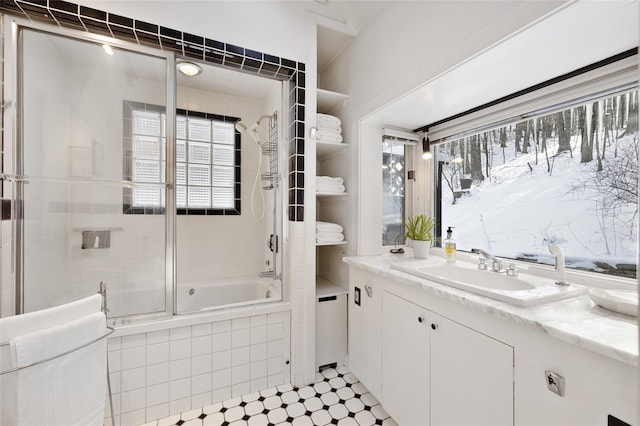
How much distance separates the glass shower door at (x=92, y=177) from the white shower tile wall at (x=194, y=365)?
8.0 inches

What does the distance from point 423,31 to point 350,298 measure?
1.83 meters

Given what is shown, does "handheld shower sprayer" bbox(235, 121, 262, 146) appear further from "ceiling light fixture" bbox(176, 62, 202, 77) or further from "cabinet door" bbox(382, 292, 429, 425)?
"cabinet door" bbox(382, 292, 429, 425)

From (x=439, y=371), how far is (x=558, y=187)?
1.19 metres

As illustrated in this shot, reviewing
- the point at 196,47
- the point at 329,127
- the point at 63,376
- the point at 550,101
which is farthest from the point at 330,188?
the point at 63,376

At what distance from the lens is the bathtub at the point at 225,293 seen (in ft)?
5.79

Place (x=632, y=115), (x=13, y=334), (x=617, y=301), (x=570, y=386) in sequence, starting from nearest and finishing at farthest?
(x=570, y=386)
(x=617, y=301)
(x=13, y=334)
(x=632, y=115)

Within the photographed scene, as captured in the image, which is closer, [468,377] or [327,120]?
[468,377]

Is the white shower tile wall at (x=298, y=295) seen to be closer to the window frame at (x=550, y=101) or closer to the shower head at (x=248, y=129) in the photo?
the shower head at (x=248, y=129)

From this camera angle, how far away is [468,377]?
106 cm

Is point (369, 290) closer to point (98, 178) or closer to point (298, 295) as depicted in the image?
point (298, 295)

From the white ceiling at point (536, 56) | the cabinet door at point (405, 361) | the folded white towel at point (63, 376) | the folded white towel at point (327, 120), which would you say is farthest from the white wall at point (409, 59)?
the folded white towel at point (63, 376)

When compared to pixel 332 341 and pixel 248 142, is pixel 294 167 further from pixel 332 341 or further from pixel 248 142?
pixel 332 341

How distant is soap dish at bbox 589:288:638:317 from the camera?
83 cm

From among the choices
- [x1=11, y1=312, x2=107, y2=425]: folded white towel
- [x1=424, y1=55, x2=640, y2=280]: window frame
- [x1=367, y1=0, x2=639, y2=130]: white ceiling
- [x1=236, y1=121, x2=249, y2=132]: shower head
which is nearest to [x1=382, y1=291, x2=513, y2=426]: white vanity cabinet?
[x1=424, y1=55, x2=640, y2=280]: window frame
